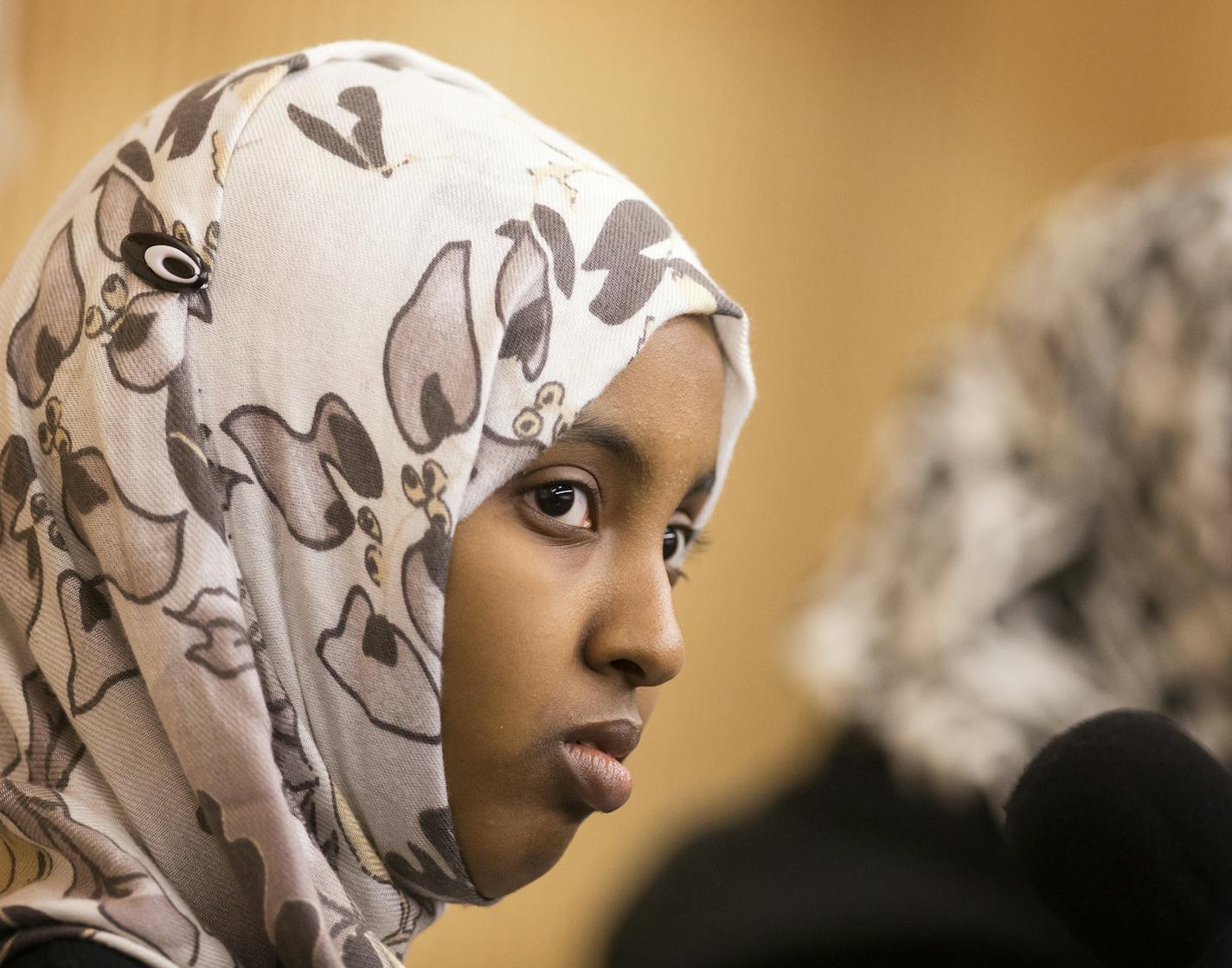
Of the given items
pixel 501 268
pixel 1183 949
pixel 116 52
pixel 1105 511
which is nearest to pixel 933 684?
pixel 1105 511

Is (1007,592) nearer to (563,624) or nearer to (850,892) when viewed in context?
(850,892)

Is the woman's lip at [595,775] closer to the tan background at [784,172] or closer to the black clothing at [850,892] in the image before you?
the black clothing at [850,892]

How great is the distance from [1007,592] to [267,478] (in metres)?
1.25

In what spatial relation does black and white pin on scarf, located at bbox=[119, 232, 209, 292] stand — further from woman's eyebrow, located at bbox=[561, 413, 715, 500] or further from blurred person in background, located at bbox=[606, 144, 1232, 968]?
blurred person in background, located at bbox=[606, 144, 1232, 968]

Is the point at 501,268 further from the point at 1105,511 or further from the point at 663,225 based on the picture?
the point at 1105,511

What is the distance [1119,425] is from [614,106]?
93cm

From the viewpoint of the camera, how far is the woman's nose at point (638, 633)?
75 cm

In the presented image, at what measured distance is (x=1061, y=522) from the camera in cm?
176

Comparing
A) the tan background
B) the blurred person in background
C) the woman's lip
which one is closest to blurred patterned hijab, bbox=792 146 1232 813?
the blurred person in background

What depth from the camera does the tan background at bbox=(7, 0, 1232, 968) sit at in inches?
79.0

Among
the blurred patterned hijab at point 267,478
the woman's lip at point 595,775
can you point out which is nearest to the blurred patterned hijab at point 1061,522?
the woman's lip at point 595,775

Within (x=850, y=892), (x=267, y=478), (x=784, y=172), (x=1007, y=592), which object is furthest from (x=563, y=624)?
(x=784, y=172)

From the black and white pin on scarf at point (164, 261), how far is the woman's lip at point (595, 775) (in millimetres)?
338

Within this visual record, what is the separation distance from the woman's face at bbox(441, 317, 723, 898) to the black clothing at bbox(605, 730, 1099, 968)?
0.66 m
